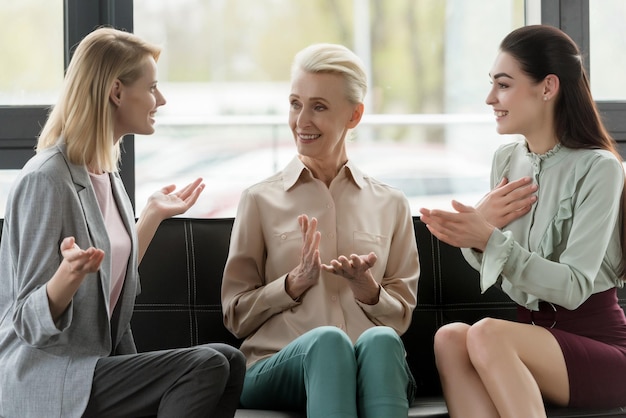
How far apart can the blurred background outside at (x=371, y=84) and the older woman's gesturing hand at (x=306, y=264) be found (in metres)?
1.00

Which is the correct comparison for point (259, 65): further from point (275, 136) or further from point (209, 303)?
point (209, 303)

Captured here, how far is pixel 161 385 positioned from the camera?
2238 mm

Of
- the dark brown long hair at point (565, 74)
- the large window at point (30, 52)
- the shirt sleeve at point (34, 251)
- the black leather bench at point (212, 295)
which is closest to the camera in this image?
the shirt sleeve at point (34, 251)

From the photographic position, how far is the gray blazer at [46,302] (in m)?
2.19

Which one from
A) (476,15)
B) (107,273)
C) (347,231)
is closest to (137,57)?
(107,273)

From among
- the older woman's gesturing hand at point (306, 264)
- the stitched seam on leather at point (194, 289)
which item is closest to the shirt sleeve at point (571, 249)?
the older woman's gesturing hand at point (306, 264)

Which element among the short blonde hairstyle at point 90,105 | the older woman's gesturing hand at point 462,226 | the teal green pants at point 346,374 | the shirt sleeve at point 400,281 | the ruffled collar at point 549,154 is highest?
the short blonde hairstyle at point 90,105

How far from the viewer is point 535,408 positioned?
2.28m

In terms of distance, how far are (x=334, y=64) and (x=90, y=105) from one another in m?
0.76

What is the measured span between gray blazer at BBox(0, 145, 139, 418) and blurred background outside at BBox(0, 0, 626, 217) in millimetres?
1194

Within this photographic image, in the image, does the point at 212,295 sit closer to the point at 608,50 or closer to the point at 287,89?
the point at 287,89

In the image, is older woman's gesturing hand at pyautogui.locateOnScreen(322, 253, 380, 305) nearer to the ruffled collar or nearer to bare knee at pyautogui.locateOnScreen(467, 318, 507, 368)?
bare knee at pyautogui.locateOnScreen(467, 318, 507, 368)

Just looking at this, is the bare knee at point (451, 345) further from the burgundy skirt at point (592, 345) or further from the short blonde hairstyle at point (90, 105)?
the short blonde hairstyle at point (90, 105)

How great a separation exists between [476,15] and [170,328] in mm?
1728
